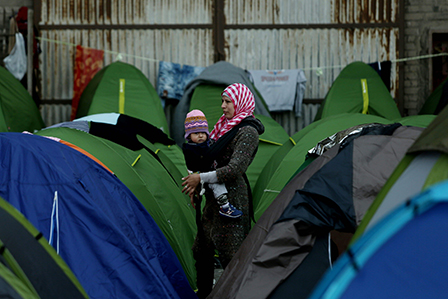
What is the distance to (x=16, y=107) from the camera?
7.32 meters

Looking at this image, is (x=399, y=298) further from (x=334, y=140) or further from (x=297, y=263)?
(x=334, y=140)

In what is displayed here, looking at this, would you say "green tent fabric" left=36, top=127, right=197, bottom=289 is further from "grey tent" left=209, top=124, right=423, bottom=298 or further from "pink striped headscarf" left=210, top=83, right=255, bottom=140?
"grey tent" left=209, top=124, right=423, bottom=298

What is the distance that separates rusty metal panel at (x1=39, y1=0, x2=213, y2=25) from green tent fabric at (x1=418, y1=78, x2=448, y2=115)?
3786 mm

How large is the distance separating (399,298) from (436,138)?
0.52 m

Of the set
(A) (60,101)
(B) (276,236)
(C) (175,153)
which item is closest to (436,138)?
(B) (276,236)

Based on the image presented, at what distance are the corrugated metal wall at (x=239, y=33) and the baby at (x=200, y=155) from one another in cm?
547

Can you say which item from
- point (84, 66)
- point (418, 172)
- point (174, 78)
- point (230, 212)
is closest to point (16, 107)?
point (84, 66)

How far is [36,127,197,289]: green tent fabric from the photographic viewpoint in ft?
12.5

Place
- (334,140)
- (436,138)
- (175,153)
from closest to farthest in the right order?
(436,138), (334,140), (175,153)

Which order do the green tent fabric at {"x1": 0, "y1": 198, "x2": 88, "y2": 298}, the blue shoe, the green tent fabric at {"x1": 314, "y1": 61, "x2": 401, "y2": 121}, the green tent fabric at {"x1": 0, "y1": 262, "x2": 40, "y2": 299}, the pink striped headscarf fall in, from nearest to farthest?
the green tent fabric at {"x1": 0, "y1": 262, "x2": 40, "y2": 299}
the green tent fabric at {"x1": 0, "y1": 198, "x2": 88, "y2": 298}
the blue shoe
the pink striped headscarf
the green tent fabric at {"x1": 314, "y1": 61, "x2": 401, "y2": 121}

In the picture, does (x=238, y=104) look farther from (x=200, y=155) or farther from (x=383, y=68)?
(x=383, y=68)

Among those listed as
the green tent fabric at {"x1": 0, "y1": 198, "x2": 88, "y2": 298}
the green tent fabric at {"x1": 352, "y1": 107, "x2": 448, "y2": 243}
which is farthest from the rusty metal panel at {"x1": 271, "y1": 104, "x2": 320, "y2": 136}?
the green tent fabric at {"x1": 352, "y1": 107, "x2": 448, "y2": 243}

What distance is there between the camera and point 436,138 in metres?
1.63

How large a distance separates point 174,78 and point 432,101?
4.10 m
